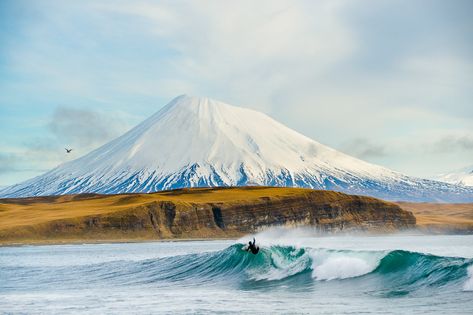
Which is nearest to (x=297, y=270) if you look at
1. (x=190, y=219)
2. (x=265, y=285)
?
(x=265, y=285)

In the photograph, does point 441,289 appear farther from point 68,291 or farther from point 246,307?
point 68,291

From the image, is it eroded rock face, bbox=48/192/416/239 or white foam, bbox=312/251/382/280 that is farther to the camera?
eroded rock face, bbox=48/192/416/239

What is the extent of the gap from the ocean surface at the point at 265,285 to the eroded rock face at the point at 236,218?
353 feet

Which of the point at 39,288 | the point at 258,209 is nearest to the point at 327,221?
the point at 258,209

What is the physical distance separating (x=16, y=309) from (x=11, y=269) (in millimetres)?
29033

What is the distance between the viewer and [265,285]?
145 ft

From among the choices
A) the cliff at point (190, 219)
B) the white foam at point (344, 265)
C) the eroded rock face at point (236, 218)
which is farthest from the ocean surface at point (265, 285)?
the eroded rock face at point (236, 218)

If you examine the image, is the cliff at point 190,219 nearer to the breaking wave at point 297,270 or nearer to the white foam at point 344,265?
the breaking wave at point 297,270

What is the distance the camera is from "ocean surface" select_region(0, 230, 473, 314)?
34062 mm

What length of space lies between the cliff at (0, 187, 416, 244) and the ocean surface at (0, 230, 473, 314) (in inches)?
4030

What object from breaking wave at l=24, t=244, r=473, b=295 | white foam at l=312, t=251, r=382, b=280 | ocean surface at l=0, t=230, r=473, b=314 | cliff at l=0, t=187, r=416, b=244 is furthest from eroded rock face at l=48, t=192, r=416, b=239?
white foam at l=312, t=251, r=382, b=280

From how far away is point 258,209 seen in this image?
185 meters

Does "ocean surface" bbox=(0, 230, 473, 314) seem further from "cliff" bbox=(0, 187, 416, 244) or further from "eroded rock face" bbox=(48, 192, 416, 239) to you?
"eroded rock face" bbox=(48, 192, 416, 239)

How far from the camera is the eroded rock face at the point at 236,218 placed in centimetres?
16650
